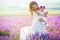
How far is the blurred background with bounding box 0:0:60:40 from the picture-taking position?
114cm

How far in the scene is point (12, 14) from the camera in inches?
46.0

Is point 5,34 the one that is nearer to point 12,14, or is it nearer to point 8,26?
point 8,26

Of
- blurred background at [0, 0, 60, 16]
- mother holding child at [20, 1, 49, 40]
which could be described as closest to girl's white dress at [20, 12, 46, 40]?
mother holding child at [20, 1, 49, 40]

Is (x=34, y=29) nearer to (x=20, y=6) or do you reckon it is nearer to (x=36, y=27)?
(x=36, y=27)

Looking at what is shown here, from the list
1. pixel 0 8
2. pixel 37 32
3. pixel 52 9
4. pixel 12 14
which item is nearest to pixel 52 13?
pixel 52 9

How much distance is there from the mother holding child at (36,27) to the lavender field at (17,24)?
0.03 m

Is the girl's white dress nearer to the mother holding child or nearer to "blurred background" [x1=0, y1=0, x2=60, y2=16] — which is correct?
the mother holding child

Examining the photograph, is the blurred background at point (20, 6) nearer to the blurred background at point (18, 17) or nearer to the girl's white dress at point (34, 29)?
the blurred background at point (18, 17)

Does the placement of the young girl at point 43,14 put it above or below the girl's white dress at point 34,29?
above

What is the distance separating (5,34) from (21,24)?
6.1 inches

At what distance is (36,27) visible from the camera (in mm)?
1139

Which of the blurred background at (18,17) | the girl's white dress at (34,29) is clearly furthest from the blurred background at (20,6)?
the girl's white dress at (34,29)

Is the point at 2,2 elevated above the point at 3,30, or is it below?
above

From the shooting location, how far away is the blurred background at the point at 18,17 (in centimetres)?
114
